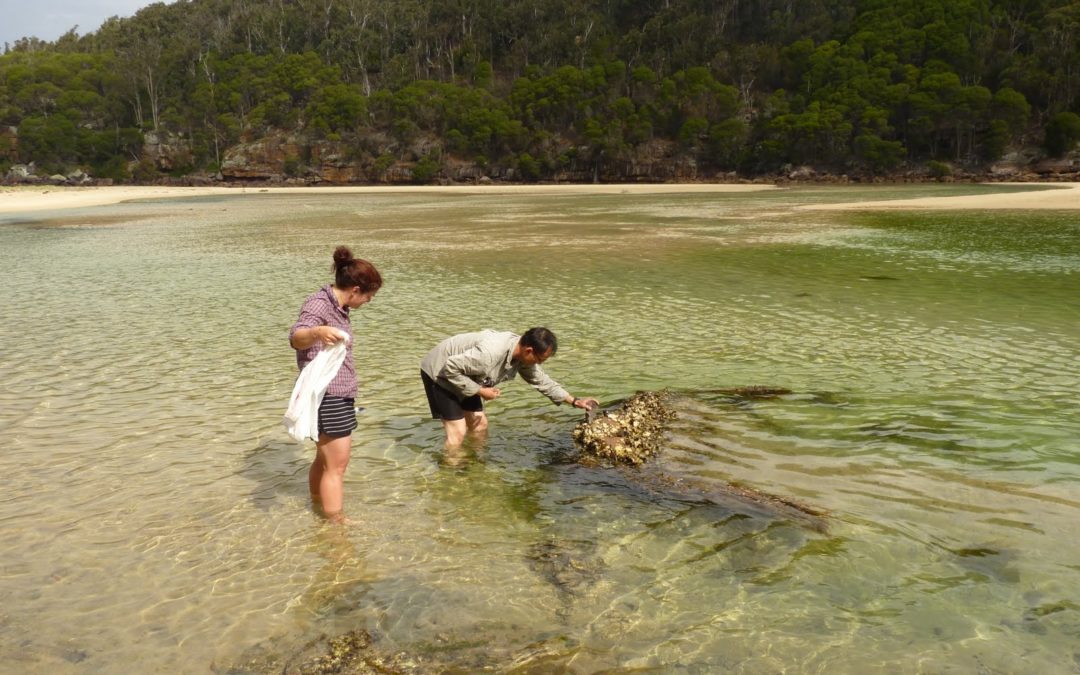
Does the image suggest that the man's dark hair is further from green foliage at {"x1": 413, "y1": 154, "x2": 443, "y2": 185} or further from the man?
green foliage at {"x1": 413, "y1": 154, "x2": 443, "y2": 185}

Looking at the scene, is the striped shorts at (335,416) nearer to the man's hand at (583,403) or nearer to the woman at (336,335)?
the woman at (336,335)

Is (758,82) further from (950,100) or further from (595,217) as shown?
(595,217)

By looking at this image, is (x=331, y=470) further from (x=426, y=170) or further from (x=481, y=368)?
(x=426, y=170)

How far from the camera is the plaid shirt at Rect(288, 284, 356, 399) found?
4.88 meters

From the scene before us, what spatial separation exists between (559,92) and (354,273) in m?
114

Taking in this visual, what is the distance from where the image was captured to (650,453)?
6816mm

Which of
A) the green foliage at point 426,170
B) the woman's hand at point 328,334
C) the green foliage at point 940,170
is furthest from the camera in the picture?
the green foliage at point 426,170

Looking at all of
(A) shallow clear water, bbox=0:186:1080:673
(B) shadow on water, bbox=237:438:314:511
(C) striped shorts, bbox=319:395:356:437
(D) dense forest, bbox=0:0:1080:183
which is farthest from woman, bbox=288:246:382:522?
(D) dense forest, bbox=0:0:1080:183

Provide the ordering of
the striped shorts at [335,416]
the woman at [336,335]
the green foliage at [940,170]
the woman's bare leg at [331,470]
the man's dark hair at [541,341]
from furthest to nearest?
the green foliage at [940,170]
the man's dark hair at [541,341]
the woman's bare leg at [331,470]
the striped shorts at [335,416]
the woman at [336,335]

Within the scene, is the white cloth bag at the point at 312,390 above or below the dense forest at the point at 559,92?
below

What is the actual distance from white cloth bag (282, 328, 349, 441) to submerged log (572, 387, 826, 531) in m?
2.80

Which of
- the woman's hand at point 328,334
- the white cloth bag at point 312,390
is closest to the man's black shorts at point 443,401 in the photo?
the white cloth bag at point 312,390

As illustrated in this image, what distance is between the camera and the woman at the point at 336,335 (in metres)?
4.83

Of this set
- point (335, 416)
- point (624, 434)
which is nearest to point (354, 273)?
point (335, 416)
